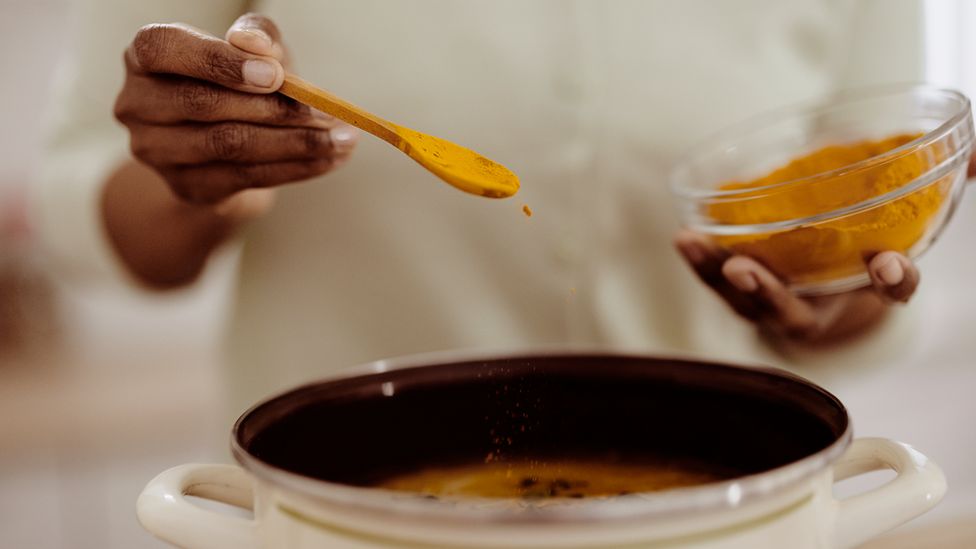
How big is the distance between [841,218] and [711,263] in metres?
0.11

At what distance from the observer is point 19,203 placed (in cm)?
171

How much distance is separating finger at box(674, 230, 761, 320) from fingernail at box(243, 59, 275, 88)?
0.29m

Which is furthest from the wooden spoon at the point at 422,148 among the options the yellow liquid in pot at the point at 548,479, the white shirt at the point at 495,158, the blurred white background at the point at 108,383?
the blurred white background at the point at 108,383

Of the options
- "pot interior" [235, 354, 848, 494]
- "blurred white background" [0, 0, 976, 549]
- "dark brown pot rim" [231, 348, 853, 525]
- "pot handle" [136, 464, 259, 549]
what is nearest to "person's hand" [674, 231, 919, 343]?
"pot interior" [235, 354, 848, 494]

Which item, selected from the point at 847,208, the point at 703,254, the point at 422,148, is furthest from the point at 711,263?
the point at 422,148

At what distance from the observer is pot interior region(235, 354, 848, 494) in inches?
16.8

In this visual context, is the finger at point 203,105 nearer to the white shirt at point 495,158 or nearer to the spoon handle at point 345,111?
the spoon handle at point 345,111

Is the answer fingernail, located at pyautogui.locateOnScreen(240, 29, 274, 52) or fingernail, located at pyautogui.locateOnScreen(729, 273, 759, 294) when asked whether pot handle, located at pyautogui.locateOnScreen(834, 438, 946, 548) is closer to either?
fingernail, located at pyautogui.locateOnScreen(729, 273, 759, 294)

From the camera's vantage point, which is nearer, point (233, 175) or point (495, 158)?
point (233, 175)

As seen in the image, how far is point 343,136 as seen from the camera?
0.47 m

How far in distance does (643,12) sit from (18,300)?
5.19 feet

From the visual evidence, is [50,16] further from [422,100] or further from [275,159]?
[275,159]

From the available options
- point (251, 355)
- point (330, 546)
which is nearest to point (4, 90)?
point (251, 355)

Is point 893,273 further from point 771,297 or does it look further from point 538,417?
point 538,417
